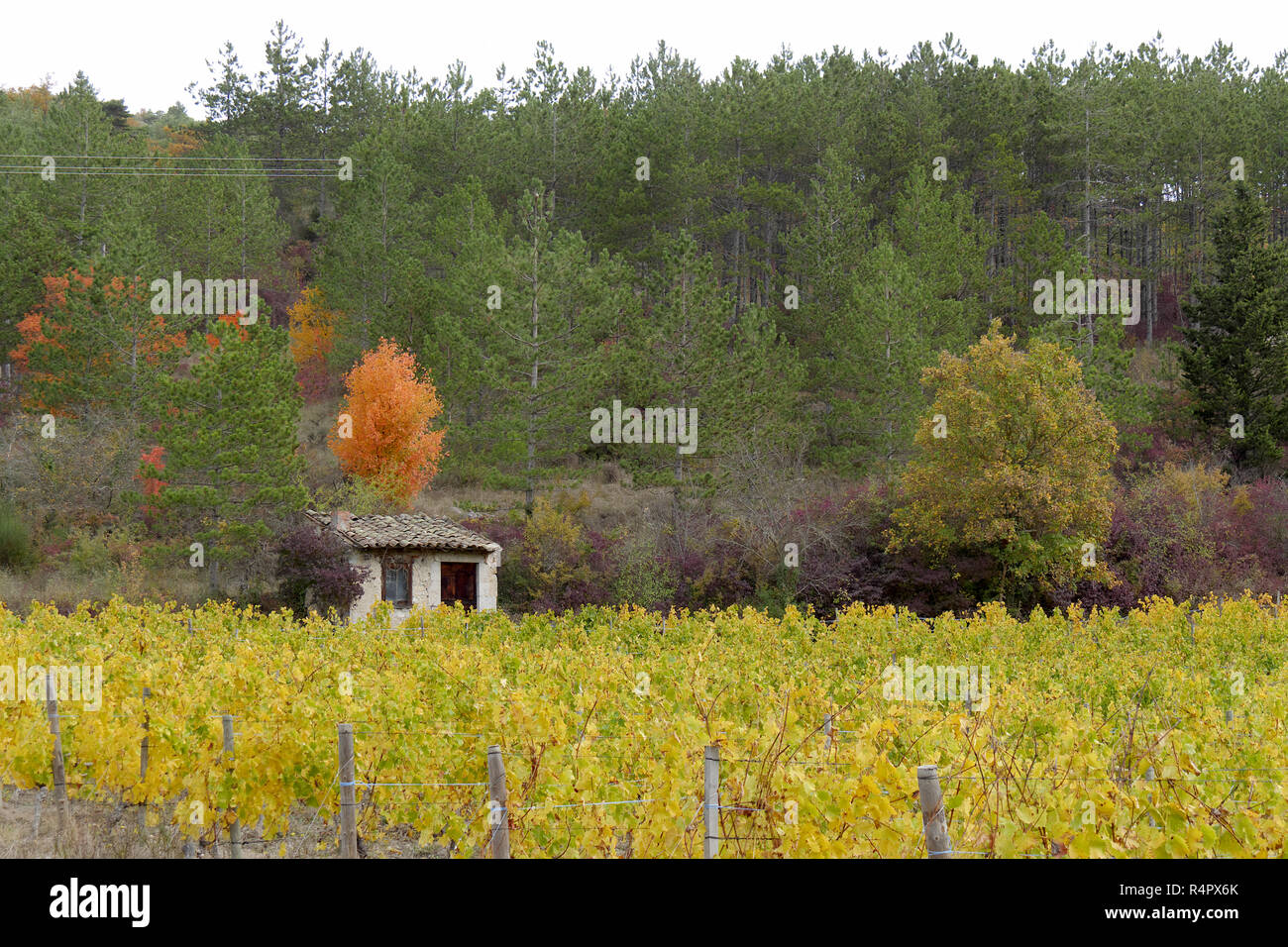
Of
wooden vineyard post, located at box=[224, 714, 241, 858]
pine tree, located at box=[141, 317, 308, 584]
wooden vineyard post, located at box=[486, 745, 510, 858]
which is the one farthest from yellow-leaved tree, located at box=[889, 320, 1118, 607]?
wooden vineyard post, located at box=[486, 745, 510, 858]

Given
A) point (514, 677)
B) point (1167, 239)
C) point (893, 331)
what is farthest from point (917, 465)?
point (1167, 239)

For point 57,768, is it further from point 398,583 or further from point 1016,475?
point 1016,475

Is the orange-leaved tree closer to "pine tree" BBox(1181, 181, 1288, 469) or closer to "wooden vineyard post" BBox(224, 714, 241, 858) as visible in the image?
"pine tree" BBox(1181, 181, 1288, 469)

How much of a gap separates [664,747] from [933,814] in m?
2.54

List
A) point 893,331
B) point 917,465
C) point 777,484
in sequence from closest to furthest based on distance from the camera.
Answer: point 917,465
point 777,484
point 893,331

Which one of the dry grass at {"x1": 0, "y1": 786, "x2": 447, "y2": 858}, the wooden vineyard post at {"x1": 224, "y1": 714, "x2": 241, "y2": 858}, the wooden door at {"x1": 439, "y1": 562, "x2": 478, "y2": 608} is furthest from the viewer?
the wooden door at {"x1": 439, "y1": 562, "x2": 478, "y2": 608}

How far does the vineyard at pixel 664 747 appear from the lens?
17.8 feet

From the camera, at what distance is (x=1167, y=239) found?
47531 millimetres

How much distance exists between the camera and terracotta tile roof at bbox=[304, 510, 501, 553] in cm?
2519

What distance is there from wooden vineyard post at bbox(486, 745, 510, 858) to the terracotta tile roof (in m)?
20.4

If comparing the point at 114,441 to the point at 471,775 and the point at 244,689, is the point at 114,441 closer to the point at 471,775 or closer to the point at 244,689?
the point at 244,689

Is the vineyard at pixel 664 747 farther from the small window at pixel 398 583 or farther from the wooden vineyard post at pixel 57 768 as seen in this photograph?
the small window at pixel 398 583

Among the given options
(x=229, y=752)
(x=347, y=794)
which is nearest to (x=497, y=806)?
(x=347, y=794)

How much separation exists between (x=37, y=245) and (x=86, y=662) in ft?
103
